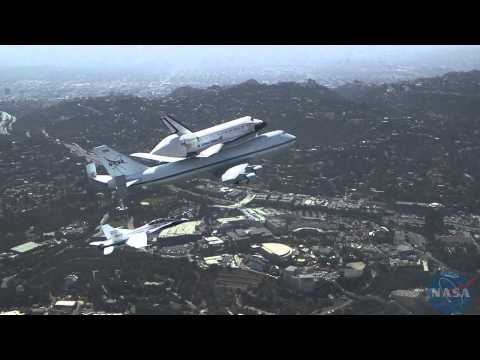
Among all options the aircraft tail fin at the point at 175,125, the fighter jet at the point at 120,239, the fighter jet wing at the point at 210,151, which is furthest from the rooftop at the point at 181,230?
the fighter jet wing at the point at 210,151

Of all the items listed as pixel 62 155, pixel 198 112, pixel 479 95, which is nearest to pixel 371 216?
pixel 198 112

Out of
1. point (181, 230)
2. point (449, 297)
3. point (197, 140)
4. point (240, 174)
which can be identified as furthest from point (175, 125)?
point (449, 297)

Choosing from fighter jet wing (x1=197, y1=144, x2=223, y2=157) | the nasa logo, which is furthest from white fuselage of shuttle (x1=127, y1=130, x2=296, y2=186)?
the nasa logo

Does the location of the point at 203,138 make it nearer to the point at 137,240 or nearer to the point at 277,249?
the point at 137,240

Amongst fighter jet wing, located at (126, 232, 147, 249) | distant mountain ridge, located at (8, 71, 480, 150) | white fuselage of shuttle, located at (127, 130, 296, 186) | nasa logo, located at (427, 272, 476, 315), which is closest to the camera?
white fuselage of shuttle, located at (127, 130, 296, 186)

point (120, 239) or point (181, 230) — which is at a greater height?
point (120, 239)

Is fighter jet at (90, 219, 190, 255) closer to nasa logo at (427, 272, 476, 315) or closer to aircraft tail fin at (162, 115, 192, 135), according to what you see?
aircraft tail fin at (162, 115, 192, 135)
